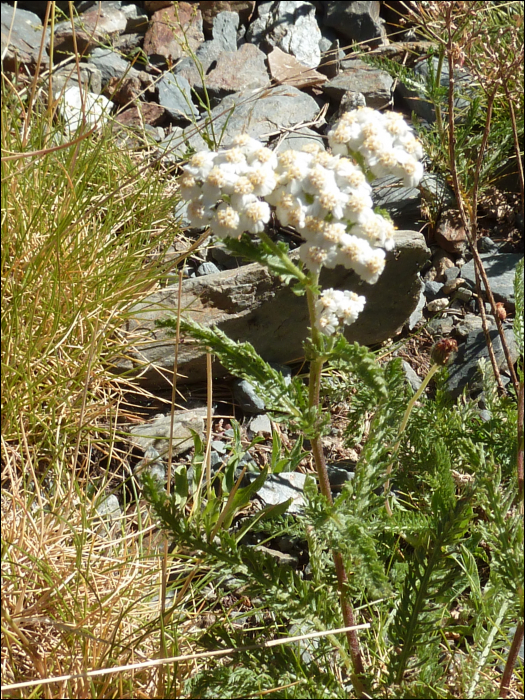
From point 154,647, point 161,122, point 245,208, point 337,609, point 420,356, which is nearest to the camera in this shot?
point 245,208

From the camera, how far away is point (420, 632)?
5.05 feet

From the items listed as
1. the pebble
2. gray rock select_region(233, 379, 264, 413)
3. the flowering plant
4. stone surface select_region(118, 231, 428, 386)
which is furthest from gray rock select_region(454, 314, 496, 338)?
the flowering plant

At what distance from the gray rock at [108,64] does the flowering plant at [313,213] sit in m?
2.91

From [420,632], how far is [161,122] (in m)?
3.03

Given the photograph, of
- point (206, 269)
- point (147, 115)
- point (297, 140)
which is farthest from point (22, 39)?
point (206, 269)

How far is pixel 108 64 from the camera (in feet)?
13.2

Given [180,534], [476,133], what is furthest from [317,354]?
[476,133]

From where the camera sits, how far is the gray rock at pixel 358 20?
4.05 metres

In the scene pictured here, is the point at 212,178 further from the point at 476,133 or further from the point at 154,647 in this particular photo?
the point at 476,133

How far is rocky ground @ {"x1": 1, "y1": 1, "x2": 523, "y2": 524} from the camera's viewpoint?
8.32 feet

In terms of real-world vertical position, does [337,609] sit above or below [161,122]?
below

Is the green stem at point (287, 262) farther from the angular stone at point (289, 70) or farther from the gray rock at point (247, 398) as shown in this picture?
the angular stone at point (289, 70)

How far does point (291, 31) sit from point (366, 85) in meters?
0.82

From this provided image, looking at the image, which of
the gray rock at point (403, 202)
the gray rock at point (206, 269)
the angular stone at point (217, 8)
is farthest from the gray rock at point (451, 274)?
the angular stone at point (217, 8)
